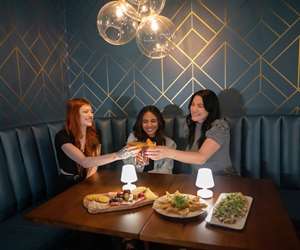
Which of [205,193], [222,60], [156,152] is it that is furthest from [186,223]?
[222,60]

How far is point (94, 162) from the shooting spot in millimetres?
2215

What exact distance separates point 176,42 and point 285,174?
159cm

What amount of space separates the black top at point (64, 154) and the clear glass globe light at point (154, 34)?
0.88 metres

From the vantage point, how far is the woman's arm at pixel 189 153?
218 cm

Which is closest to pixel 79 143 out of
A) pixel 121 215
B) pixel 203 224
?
pixel 121 215

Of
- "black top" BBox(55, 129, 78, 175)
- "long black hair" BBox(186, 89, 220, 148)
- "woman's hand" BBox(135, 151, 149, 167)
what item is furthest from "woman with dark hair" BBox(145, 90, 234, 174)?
"black top" BBox(55, 129, 78, 175)

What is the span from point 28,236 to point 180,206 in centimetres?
100

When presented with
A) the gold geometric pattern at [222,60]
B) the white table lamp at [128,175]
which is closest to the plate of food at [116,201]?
the white table lamp at [128,175]

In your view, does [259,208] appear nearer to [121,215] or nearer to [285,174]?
[121,215]

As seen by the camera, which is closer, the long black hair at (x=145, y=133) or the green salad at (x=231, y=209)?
the green salad at (x=231, y=209)

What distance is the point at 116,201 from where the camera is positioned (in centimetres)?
166

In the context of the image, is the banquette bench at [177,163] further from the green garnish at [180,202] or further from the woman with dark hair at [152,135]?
the green garnish at [180,202]

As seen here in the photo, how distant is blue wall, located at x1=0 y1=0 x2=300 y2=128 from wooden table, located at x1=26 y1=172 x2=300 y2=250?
4.16ft

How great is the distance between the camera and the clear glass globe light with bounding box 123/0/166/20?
183 centimetres
